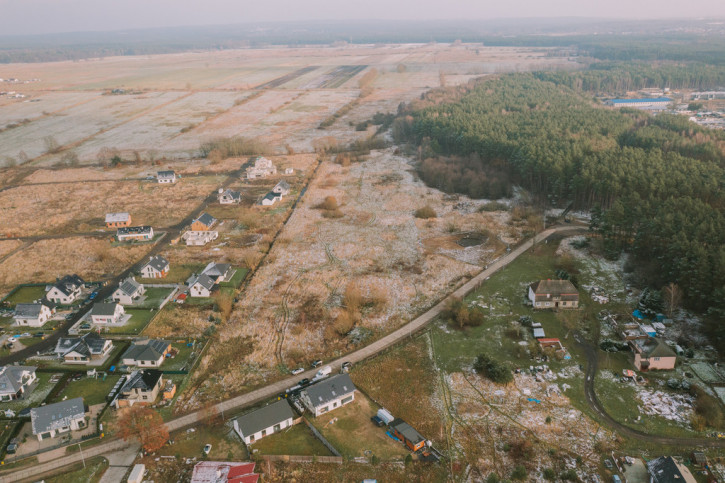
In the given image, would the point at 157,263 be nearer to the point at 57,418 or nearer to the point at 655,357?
the point at 57,418

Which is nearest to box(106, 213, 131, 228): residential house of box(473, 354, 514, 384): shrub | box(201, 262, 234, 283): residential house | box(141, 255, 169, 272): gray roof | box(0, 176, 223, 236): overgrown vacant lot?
box(0, 176, 223, 236): overgrown vacant lot

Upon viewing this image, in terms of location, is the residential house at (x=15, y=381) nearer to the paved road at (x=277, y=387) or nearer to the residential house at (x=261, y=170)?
the paved road at (x=277, y=387)

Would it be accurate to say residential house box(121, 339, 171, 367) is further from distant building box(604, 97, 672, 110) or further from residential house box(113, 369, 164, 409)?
distant building box(604, 97, 672, 110)

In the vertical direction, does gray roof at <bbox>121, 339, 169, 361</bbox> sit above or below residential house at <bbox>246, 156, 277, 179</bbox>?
below

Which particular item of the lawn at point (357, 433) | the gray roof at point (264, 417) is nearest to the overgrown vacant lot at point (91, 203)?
the gray roof at point (264, 417)

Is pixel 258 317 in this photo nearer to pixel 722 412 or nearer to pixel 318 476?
pixel 318 476

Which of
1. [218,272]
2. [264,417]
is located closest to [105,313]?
[218,272]

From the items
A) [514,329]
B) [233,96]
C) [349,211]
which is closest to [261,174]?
[349,211]
